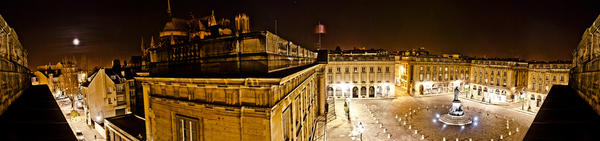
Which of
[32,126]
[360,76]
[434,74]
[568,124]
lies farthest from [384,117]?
[32,126]

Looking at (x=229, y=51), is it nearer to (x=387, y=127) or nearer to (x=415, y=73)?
(x=387, y=127)

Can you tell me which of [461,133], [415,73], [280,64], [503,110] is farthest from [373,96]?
[280,64]

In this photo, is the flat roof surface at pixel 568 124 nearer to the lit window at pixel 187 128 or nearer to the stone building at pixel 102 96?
the lit window at pixel 187 128

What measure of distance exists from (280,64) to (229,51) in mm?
2492

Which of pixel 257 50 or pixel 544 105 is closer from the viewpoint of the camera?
pixel 544 105

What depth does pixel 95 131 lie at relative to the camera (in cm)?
3319

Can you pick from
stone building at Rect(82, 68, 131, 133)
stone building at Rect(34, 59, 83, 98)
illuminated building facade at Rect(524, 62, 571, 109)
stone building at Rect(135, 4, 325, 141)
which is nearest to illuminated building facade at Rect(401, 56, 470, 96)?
illuminated building facade at Rect(524, 62, 571, 109)

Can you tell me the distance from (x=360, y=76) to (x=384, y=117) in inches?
748

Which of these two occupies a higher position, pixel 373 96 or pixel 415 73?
pixel 415 73

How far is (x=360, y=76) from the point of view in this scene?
2122 inches

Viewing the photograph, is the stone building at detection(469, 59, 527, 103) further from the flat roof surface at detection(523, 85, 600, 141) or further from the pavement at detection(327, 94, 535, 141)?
the flat roof surface at detection(523, 85, 600, 141)

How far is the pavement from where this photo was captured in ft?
89.5

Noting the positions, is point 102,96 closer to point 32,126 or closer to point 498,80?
point 32,126

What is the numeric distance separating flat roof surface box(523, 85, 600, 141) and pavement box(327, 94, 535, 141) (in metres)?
21.1
